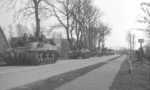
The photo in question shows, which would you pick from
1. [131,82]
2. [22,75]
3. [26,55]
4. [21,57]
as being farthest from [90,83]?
[21,57]

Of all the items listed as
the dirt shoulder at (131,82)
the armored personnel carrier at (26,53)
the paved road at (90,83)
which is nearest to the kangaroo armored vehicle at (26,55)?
the armored personnel carrier at (26,53)

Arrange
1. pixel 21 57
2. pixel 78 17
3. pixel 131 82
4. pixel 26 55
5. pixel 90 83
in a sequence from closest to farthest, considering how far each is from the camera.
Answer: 1. pixel 90 83
2. pixel 131 82
3. pixel 26 55
4. pixel 21 57
5. pixel 78 17

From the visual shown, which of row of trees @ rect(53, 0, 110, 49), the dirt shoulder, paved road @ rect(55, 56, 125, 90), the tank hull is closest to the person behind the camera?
paved road @ rect(55, 56, 125, 90)

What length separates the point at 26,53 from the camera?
22734mm

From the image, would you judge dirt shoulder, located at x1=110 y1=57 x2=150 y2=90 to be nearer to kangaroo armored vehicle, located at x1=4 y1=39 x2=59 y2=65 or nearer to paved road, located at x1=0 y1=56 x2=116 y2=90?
paved road, located at x1=0 y1=56 x2=116 y2=90

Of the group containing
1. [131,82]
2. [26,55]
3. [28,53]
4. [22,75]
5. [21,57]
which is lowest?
[131,82]

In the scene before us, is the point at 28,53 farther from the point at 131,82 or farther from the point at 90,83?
the point at 131,82

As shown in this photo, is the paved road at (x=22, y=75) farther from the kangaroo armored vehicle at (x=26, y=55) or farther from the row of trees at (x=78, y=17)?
the row of trees at (x=78, y=17)

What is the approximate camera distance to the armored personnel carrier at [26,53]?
894 inches

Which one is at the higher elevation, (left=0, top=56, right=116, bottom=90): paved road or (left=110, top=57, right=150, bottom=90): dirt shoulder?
(left=0, top=56, right=116, bottom=90): paved road

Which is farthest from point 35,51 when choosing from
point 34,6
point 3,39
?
point 3,39

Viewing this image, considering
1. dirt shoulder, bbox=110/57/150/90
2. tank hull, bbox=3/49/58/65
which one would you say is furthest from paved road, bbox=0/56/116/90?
tank hull, bbox=3/49/58/65

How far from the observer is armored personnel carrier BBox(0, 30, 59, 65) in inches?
894

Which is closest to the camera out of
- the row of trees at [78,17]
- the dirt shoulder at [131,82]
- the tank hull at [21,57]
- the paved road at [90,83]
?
the paved road at [90,83]
